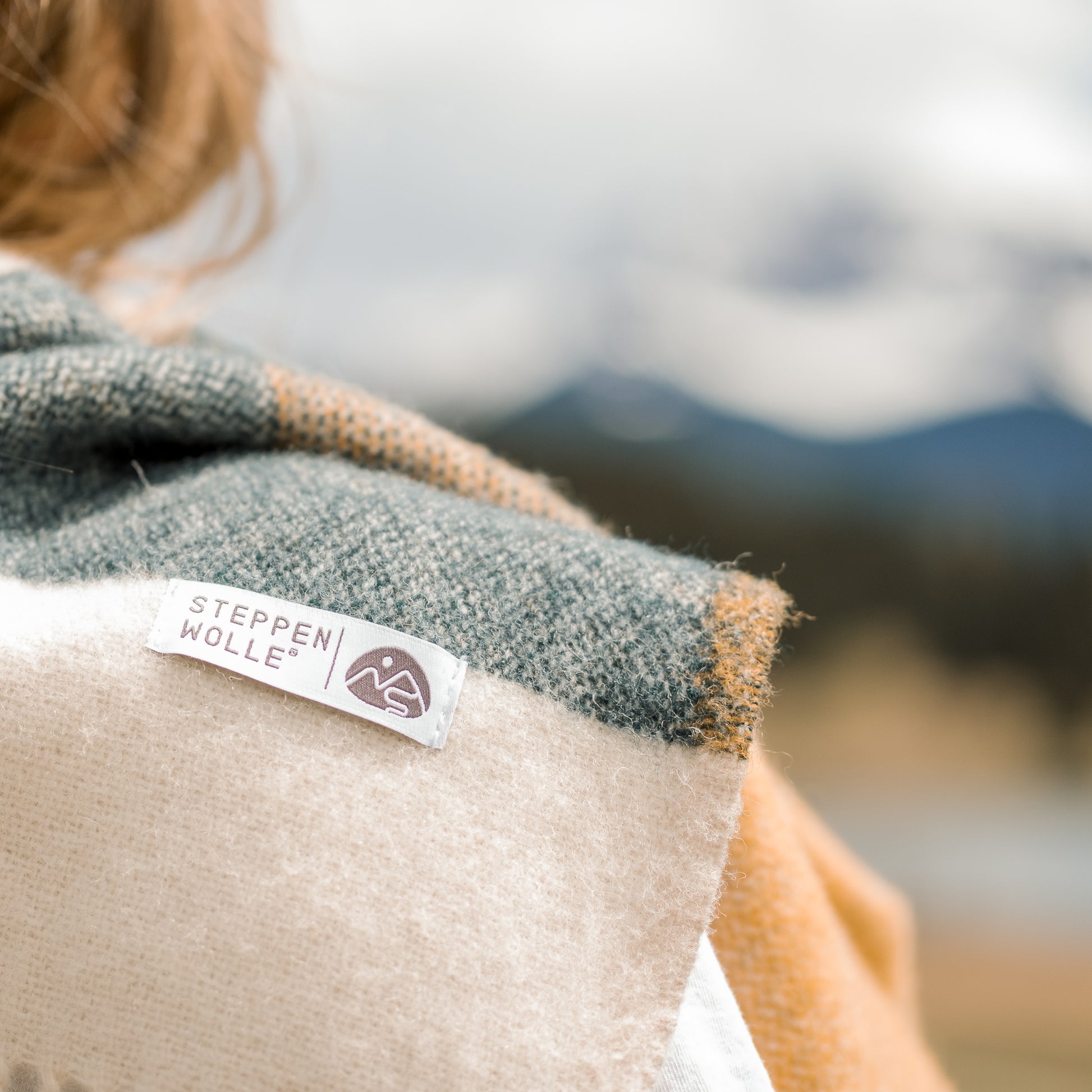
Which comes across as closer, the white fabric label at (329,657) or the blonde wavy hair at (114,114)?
the white fabric label at (329,657)

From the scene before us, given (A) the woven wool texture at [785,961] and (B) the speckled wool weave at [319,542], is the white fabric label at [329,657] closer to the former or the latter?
(B) the speckled wool weave at [319,542]

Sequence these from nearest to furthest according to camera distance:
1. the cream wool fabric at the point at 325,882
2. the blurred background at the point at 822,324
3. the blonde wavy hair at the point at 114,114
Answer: the cream wool fabric at the point at 325,882 → the blonde wavy hair at the point at 114,114 → the blurred background at the point at 822,324

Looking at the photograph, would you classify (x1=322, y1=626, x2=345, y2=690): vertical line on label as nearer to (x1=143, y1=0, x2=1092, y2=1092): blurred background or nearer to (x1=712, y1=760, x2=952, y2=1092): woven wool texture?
(x1=712, y1=760, x2=952, y2=1092): woven wool texture

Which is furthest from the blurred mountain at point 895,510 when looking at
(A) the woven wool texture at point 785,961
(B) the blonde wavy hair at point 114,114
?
(A) the woven wool texture at point 785,961

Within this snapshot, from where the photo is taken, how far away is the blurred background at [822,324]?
1.65 metres

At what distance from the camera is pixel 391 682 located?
0.25 metres

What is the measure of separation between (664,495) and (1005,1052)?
1.13 m

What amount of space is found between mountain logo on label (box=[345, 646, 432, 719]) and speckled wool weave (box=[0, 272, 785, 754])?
10 millimetres

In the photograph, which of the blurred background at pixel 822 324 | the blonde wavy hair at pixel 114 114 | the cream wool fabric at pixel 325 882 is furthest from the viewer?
the blurred background at pixel 822 324

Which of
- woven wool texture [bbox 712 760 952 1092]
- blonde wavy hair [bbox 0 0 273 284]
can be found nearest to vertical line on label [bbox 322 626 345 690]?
woven wool texture [bbox 712 760 952 1092]

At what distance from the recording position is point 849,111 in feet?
6.02

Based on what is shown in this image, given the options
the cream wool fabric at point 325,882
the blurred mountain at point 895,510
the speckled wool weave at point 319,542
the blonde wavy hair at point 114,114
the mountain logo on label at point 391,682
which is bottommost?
the cream wool fabric at point 325,882

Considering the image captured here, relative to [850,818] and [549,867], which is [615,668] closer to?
[549,867]

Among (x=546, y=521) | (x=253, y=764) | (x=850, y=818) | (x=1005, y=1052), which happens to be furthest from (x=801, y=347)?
(x=253, y=764)
